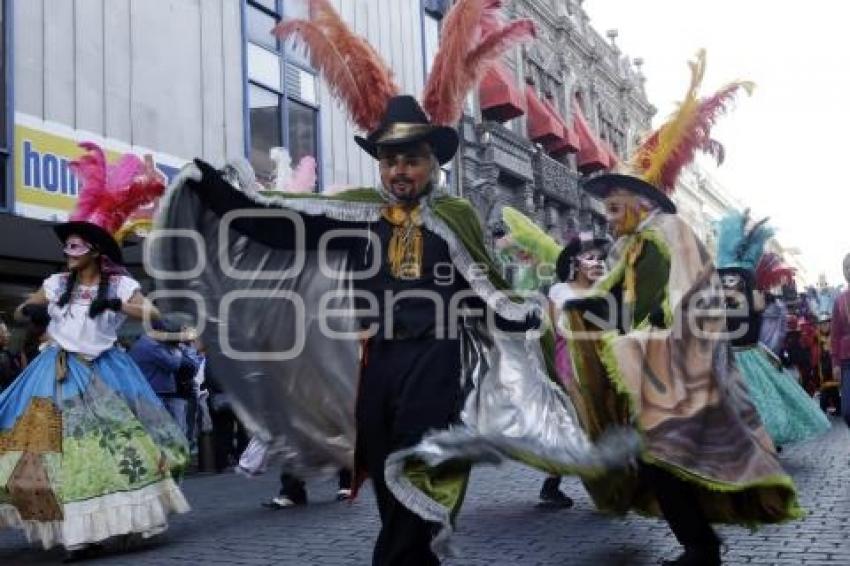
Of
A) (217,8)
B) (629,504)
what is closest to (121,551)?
(629,504)

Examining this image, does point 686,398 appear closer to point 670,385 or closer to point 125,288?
point 670,385

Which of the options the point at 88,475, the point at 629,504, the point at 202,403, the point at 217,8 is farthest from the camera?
the point at 217,8

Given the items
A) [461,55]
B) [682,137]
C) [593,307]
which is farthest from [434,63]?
[682,137]

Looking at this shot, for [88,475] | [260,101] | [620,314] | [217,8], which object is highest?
[217,8]

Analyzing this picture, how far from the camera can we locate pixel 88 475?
4844 millimetres

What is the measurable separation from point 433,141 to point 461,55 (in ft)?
1.51

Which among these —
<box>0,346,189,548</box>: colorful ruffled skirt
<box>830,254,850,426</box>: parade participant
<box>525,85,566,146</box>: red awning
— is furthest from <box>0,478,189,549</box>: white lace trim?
<box>525,85,566,146</box>: red awning

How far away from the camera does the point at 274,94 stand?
15438 millimetres

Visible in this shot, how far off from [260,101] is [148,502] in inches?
431

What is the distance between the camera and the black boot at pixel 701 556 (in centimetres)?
379

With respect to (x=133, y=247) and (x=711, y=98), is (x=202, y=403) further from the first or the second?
(x=711, y=98)

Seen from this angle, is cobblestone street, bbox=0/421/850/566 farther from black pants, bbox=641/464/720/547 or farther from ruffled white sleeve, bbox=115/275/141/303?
ruffled white sleeve, bbox=115/275/141/303

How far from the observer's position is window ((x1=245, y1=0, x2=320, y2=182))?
48.8 ft

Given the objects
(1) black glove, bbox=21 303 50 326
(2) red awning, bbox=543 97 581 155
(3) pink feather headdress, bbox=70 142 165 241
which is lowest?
(1) black glove, bbox=21 303 50 326
